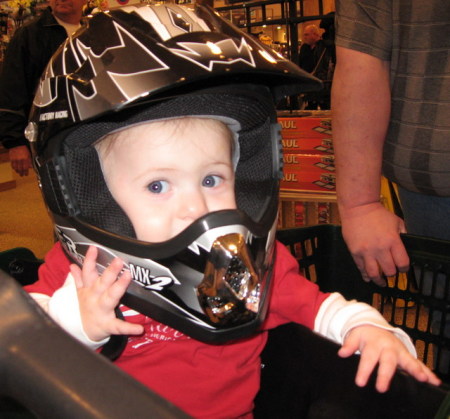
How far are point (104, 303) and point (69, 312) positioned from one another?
7 cm

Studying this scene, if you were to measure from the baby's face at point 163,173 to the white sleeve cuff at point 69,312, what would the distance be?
0.41 ft

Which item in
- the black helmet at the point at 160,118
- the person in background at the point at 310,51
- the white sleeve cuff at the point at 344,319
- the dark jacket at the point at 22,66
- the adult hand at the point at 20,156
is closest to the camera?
the black helmet at the point at 160,118

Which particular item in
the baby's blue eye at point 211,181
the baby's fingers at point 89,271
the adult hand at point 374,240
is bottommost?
the adult hand at point 374,240

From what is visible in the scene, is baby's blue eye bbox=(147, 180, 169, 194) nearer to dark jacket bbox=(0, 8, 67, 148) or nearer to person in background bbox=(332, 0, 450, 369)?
person in background bbox=(332, 0, 450, 369)

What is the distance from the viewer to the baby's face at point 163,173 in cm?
69

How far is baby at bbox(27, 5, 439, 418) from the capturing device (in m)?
0.64

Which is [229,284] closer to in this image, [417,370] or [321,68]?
[417,370]

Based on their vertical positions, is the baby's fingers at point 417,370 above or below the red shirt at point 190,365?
above

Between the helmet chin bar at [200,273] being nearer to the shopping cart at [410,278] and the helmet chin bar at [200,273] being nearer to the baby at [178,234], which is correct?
the baby at [178,234]

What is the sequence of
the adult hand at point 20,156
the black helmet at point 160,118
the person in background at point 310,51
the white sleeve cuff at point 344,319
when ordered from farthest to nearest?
the person in background at point 310,51, the adult hand at point 20,156, the white sleeve cuff at point 344,319, the black helmet at point 160,118

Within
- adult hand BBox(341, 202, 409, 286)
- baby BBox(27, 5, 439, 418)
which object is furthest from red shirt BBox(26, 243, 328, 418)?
adult hand BBox(341, 202, 409, 286)

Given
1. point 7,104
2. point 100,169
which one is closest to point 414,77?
point 100,169

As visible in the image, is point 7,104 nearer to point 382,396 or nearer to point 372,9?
point 372,9

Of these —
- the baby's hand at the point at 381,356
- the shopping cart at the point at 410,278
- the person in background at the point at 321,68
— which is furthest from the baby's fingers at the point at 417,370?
the person in background at the point at 321,68
